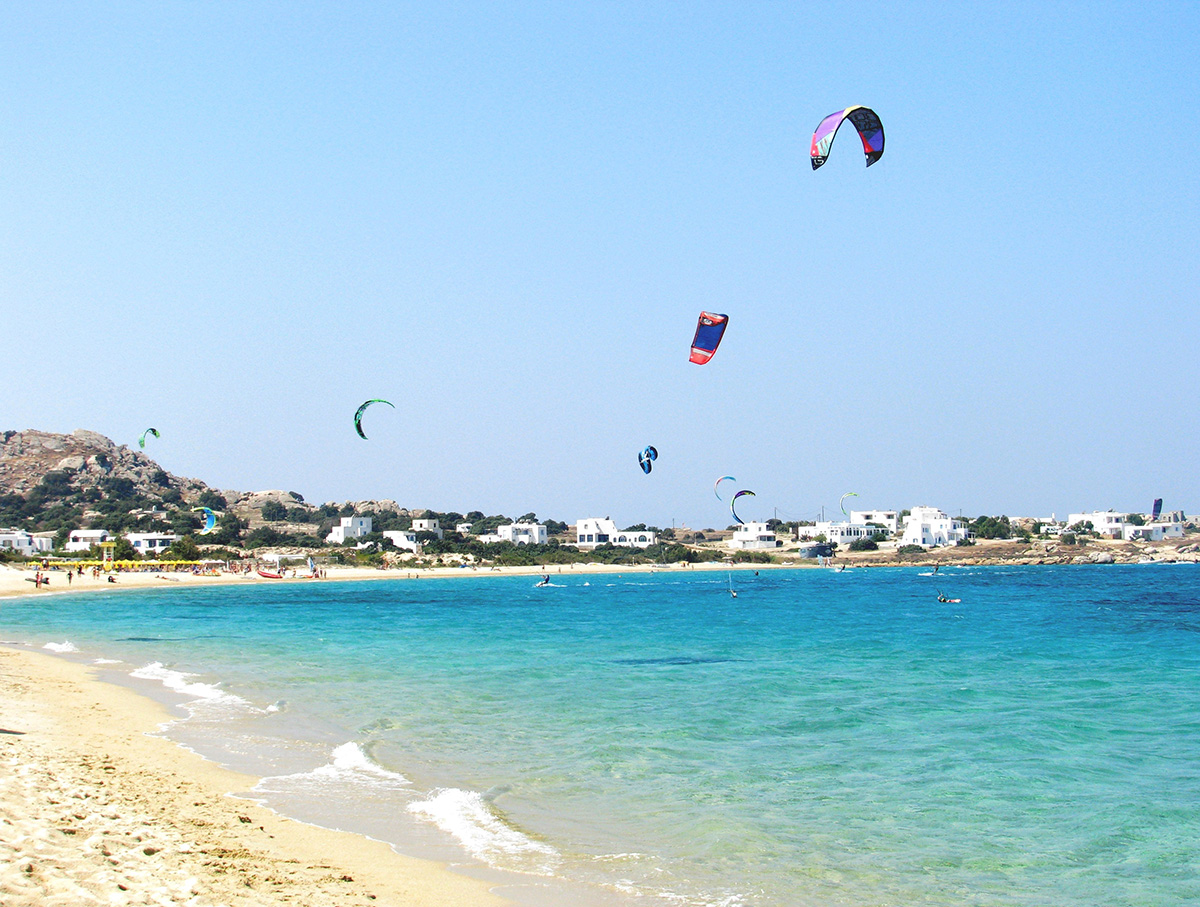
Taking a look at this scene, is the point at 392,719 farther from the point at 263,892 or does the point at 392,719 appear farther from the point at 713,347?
the point at 713,347

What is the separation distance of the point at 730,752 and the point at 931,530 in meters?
109

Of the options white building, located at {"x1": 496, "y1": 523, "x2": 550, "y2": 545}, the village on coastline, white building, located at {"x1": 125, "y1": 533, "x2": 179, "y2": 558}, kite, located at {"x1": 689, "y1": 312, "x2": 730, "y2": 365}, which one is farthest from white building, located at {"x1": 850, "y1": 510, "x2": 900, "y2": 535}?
kite, located at {"x1": 689, "y1": 312, "x2": 730, "y2": 365}

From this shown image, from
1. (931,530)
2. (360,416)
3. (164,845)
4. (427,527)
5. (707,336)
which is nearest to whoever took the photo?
(164,845)

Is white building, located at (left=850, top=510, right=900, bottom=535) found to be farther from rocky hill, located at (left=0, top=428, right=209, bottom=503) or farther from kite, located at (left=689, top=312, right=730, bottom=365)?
kite, located at (left=689, top=312, right=730, bottom=365)

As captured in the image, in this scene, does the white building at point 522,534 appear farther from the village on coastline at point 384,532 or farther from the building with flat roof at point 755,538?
the building with flat roof at point 755,538

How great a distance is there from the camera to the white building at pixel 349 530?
99.4 meters

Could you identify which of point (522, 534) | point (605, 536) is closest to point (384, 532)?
point (522, 534)

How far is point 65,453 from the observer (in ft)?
395

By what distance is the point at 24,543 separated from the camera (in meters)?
78.3

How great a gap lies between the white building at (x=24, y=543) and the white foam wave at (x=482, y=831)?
77.8 m

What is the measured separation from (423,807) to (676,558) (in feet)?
307

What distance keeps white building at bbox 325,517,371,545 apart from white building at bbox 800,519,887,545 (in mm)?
51188

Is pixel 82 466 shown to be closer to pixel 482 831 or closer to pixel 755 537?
pixel 755 537

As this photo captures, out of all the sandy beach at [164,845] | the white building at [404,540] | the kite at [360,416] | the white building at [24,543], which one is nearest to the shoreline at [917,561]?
the white building at [24,543]
